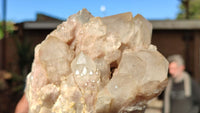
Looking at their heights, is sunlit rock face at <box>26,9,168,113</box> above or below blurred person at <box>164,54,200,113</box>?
above

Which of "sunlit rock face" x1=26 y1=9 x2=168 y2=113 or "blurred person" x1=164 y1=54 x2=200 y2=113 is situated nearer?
"sunlit rock face" x1=26 y1=9 x2=168 y2=113

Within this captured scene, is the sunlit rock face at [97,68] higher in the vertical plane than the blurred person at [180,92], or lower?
higher

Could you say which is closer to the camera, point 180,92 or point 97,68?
point 97,68

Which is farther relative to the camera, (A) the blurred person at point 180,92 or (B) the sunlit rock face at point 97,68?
(A) the blurred person at point 180,92

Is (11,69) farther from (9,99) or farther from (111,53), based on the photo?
(111,53)

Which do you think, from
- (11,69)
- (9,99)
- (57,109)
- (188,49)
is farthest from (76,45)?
(11,69)
